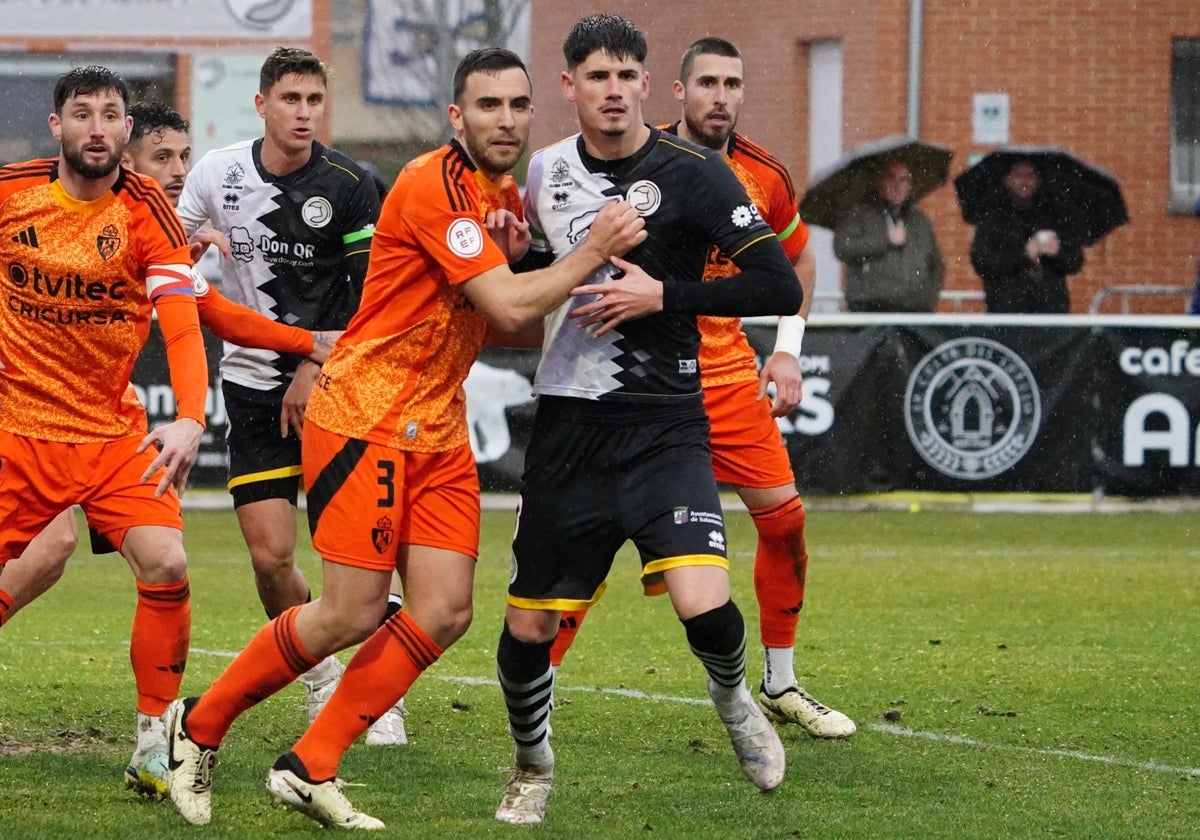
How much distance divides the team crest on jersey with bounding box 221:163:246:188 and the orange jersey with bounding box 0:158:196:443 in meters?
0.98

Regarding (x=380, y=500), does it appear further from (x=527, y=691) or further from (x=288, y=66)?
(x=288, y=66)

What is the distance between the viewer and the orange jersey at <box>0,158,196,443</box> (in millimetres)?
6051

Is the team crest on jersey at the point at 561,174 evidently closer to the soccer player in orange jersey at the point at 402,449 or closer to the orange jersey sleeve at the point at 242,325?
the soccer player in orange jersey at the point at 402,449

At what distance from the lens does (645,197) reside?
5719mm

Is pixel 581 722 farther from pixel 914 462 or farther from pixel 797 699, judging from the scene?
pixel 914 462

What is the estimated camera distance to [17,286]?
20.0 ft

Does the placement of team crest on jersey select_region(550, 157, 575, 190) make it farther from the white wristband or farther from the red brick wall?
the red brick wall

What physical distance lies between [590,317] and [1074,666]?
12.7ft

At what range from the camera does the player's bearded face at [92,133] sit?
5.97 m

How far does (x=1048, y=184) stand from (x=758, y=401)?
946 cm

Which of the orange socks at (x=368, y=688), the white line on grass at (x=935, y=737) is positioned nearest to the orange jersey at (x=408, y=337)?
the orange socks at (x=368, y=688)

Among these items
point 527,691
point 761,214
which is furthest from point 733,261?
point 761,214

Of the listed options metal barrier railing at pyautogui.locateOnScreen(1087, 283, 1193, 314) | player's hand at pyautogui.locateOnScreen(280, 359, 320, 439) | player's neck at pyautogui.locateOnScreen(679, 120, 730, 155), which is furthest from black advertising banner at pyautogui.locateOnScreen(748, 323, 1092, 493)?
player's hand at pyautogui.locateOnScreen(280, 359, 320, 439)


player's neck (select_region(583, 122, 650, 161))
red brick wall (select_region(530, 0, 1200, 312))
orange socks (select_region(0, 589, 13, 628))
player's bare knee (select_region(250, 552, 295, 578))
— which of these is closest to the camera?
player's neck (select_region(583, 122, 650, 161))
